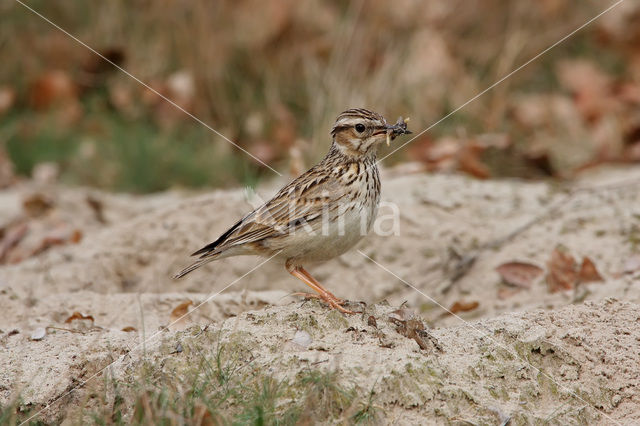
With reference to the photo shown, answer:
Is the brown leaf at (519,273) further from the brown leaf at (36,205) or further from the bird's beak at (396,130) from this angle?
the brown leaf at (36,205)

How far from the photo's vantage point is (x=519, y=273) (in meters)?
6.05

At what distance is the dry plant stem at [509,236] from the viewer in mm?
6195

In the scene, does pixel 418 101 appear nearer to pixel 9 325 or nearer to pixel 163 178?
pixel 163 178

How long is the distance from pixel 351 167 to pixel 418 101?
5.06 meters

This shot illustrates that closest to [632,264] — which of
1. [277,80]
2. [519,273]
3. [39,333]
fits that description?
[519,273]

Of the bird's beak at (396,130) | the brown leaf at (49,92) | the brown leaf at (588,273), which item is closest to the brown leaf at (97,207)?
the brown leaf at (49,92)

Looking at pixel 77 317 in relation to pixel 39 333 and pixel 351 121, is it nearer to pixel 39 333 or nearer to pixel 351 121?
pixel 39 333

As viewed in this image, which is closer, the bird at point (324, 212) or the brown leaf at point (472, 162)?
the bird at point (324, 212)

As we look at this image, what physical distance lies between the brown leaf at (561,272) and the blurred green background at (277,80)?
2809 mm

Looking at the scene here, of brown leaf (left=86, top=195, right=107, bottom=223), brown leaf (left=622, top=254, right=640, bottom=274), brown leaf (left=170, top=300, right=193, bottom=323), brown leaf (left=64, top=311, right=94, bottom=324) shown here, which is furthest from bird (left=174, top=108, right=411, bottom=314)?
brown leaf (left=86, top=195, right=107, bottom=223)

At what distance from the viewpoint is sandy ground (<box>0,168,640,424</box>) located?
3.94m

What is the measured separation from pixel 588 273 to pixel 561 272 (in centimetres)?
17

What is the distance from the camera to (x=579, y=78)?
10500mm

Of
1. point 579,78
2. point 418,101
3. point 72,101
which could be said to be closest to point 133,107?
point 72,101
